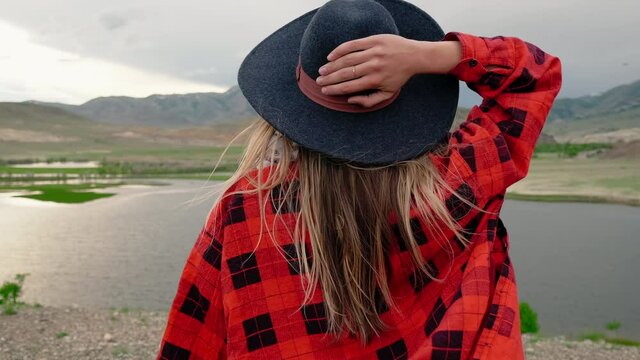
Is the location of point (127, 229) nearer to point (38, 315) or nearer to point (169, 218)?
point (169, 218)

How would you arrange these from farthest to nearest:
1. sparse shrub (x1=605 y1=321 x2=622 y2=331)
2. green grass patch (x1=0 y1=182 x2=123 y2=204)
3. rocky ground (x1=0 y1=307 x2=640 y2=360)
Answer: green grass patch (x1=0 y1=182 x2=123 y2=204) → sparse shrub (x1=605 y1=321 x2=622 y2=331) → rocky ground (x1=0 y1=307 x2=640 y2=360)

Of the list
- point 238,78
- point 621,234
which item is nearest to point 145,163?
point 621,234

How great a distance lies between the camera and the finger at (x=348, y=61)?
3.94 feet

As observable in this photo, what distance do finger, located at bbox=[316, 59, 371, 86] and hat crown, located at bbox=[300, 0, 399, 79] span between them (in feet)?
0.27

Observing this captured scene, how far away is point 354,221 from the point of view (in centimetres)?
122

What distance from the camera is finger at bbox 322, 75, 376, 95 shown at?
121cm

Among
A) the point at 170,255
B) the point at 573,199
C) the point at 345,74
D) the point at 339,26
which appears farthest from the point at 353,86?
the point at 573,199

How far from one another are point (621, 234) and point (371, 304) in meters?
31.7

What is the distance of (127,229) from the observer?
29453 mm

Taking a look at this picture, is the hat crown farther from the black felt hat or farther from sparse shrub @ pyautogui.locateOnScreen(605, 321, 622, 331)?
sparse shrub @ pyautogui.locateOnScreen(605, 321, 622, 331)

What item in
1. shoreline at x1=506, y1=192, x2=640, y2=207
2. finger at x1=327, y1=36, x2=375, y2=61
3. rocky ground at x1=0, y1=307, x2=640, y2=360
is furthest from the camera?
shoreline at x1=506, y1=192, x2=640, y2=207

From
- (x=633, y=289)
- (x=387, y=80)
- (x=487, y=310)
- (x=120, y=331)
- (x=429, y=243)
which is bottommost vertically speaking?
(x=633, y=289)

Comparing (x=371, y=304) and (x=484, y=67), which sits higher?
(x=484, y=67)

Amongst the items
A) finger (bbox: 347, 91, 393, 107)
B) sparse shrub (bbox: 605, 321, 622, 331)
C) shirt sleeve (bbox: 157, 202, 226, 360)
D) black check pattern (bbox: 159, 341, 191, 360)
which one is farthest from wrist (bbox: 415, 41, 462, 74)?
sparse shrub (bbox: 605, 321, 622, 331)
